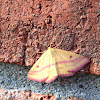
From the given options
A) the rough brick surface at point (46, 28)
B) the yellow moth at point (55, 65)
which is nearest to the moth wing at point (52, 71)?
the yellow moth at point (55, 65)

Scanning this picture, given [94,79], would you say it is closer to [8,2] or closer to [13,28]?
[13,28]

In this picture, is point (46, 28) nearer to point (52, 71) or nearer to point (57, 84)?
point (52, 71)

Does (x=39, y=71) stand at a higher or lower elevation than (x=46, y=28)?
lower

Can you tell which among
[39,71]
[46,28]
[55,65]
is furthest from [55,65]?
[46,28]

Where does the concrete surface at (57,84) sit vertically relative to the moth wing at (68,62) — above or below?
below

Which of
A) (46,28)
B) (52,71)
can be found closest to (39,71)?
(52,71)

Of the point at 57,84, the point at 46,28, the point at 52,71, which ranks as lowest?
the point at 57,84

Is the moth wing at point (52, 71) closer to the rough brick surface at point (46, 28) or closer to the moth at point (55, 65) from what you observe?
the moth at point (55, 65)

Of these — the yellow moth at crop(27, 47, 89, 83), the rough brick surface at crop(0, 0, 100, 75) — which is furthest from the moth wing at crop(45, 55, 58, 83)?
the rough brick surface at crop(0, 0, 100, 75)
